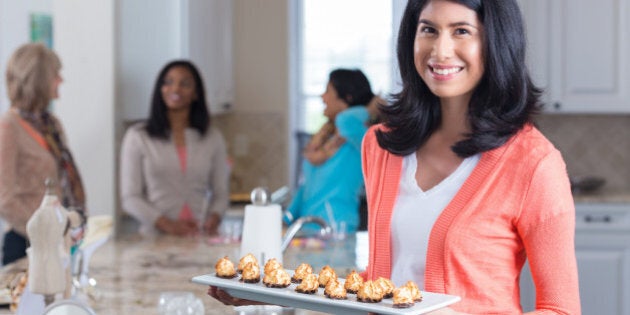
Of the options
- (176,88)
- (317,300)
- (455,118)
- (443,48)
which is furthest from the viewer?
(176,88)

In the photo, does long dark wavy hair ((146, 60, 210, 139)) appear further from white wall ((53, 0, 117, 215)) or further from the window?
the window

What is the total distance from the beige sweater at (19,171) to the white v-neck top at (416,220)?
7.29 ft

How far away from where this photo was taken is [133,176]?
13.2 ft

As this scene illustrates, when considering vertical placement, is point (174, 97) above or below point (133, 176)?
above

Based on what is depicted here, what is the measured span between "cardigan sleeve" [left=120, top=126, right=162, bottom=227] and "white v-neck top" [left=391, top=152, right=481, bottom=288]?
2.35 metres

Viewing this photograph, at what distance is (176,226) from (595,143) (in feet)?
8.38

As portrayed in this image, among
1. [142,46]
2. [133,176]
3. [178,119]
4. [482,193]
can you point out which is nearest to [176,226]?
[133,176]

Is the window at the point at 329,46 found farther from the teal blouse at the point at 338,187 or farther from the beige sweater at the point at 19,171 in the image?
the beige sweater at the point at 19,171

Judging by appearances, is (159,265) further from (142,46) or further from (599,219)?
(599,219)

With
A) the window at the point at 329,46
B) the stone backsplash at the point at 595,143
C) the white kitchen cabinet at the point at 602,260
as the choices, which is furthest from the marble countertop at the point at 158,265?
the window at the point at 329,46

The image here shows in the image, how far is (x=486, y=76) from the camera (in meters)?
1.68

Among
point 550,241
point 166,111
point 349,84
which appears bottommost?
point 550,241

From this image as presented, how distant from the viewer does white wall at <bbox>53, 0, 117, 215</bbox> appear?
4145 millimetres

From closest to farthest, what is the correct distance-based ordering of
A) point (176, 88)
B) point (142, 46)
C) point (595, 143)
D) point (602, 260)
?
point (176, 88)
point (142, 46)
point (602, 260)
point (595, 143)
